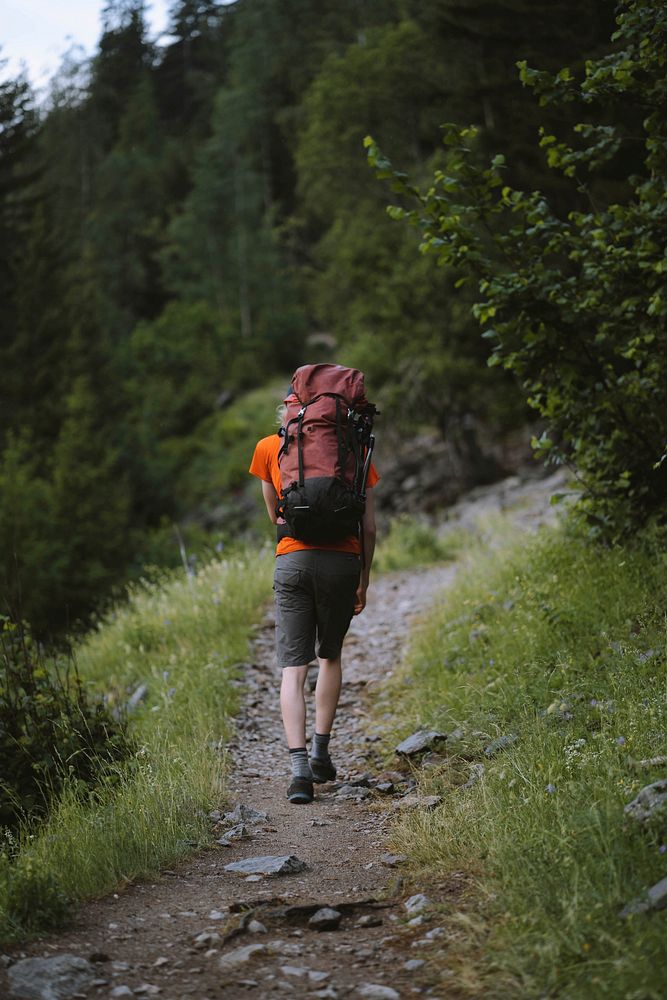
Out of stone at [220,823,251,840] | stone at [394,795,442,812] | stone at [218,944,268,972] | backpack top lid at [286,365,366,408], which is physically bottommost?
stone at [394,795,442,812]

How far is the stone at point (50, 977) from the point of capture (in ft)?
9.49

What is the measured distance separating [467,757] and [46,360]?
28573 millimetres

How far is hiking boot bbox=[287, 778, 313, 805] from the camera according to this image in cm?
509

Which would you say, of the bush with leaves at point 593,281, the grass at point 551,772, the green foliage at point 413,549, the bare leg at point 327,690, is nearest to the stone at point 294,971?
the grass at point 551,772

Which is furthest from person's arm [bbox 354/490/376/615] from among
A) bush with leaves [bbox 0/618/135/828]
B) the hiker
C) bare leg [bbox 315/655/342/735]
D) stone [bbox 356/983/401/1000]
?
stone [bbox 356/983/401/1000]

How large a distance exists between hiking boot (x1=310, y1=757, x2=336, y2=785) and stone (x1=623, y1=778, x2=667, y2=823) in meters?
2.27

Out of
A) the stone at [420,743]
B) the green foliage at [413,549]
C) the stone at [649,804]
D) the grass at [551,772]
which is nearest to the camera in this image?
the grass at [551,772]

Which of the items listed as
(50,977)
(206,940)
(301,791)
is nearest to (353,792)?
(301,791)

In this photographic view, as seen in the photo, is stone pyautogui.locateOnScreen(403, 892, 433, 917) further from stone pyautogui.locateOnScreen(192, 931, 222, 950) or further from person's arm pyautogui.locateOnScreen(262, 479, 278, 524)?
person's arm pyautogui.locateOnScreen(262, 479, 278, 524)

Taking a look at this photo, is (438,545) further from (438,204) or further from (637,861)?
(637,861)

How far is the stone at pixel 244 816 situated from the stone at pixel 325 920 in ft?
4.43

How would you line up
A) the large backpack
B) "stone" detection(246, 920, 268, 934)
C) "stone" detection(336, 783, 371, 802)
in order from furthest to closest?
"stone" detection(336, 783, 371, 802) → the large backpack → "stone" detection(246, 920, 268, 934)

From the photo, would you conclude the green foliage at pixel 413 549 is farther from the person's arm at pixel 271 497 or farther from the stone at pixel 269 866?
the stone at pixel 269 866

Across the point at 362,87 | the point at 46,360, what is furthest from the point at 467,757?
the point at 46,360
